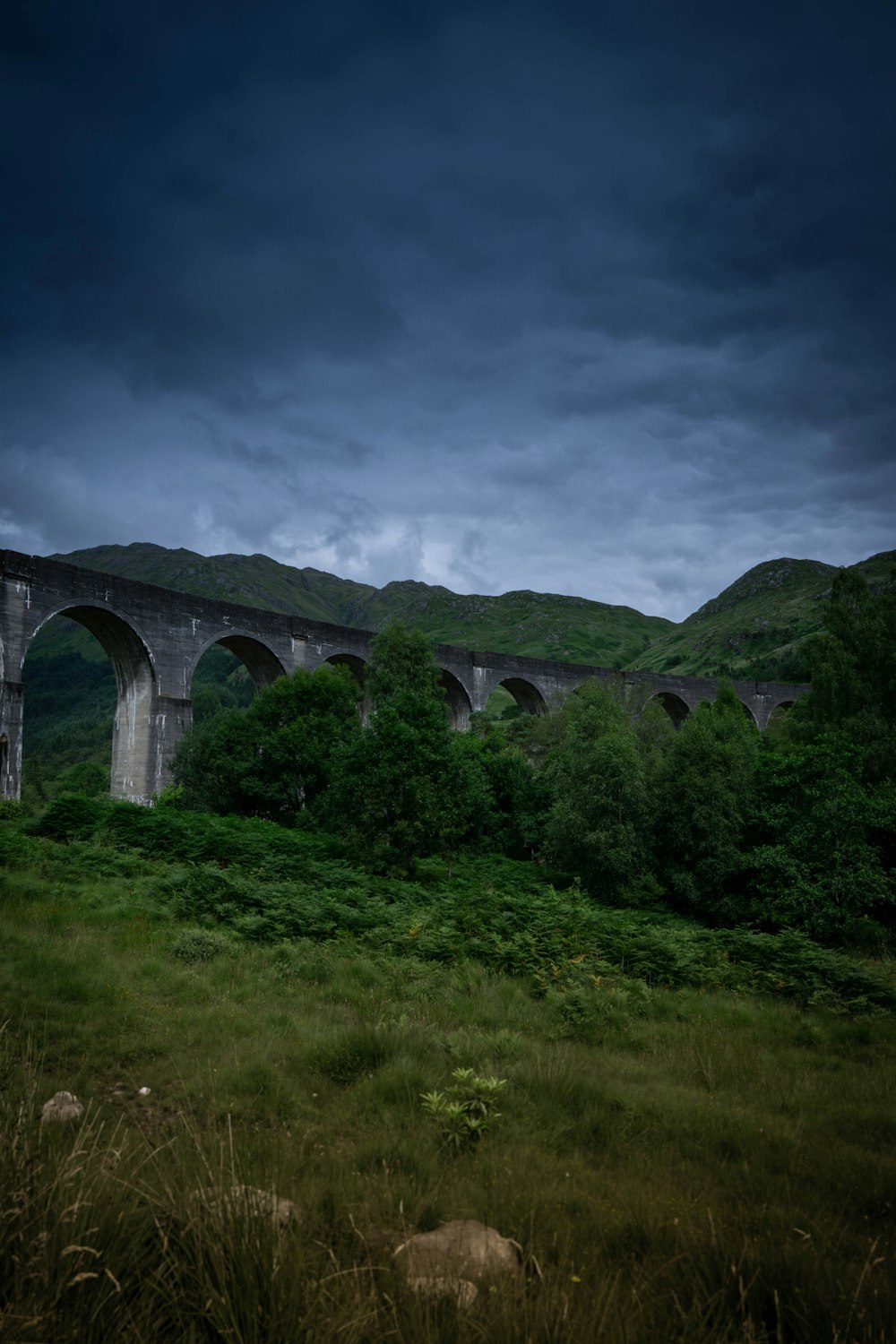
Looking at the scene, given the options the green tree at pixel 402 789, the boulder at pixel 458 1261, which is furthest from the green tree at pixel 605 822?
the boulder at pixel 458 1261

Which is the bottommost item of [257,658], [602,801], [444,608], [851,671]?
[602,801]

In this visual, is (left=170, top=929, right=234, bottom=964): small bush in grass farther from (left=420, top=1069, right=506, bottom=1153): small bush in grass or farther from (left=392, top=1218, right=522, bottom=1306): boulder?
(left=392, top=1218, right=522, bottom=1306): boulder

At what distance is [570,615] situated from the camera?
141 meters

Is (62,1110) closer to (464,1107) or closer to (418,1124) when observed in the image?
(418,1124)

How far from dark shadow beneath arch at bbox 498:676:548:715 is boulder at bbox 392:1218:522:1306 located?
131 ft

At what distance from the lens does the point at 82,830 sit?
54.6 feet

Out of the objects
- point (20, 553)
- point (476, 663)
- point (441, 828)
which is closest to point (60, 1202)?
point (441, 828)

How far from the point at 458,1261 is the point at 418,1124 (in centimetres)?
178

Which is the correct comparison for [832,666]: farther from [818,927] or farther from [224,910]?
[224,910]

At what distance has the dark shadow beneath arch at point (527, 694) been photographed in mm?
43875

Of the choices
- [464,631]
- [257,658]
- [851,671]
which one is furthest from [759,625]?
[257,658]

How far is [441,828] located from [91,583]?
645 inches

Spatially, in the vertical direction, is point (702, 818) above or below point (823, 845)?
above

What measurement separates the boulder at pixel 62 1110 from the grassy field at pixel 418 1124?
0.11 meters
